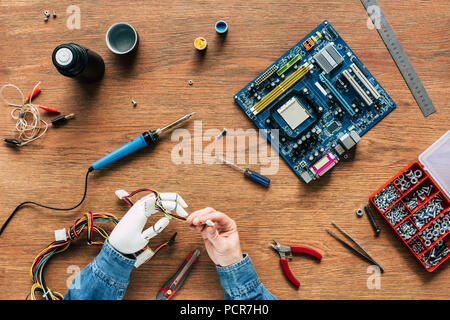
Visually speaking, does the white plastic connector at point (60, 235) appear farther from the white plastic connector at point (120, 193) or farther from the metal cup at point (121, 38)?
the metal cup at point (121, 38)

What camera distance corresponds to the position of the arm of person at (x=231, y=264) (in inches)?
56.0

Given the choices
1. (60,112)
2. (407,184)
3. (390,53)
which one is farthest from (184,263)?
(390,53)

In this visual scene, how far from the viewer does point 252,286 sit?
1.45m

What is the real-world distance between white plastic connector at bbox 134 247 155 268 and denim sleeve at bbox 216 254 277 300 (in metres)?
0.31

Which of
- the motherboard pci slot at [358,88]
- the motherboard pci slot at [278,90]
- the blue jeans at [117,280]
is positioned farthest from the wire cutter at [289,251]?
the motherboard pci slot at [358,88]

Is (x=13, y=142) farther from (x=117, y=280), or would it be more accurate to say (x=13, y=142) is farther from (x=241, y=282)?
(x=241, y=282)

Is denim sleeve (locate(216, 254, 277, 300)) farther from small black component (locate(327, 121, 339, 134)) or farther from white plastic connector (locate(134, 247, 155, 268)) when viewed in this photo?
small black component (locate(327, 121, 339, 134))

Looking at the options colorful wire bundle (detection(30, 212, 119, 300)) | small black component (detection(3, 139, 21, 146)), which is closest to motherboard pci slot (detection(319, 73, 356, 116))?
colorful wire bundle (detection(30, 212, 119, 300))

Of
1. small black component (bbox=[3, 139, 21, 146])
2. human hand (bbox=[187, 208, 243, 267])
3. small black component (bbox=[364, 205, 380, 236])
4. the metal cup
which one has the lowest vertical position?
small black component (bbox=[364, 205, 380, 236])

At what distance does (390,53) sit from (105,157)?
1415mm

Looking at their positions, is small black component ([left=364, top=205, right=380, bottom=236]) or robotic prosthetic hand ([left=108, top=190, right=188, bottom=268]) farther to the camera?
small black component ([left=364, top=205, right=380, bottom=236])

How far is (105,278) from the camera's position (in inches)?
55.6

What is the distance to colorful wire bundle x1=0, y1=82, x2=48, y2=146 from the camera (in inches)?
61.1

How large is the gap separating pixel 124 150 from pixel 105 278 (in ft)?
1.85
